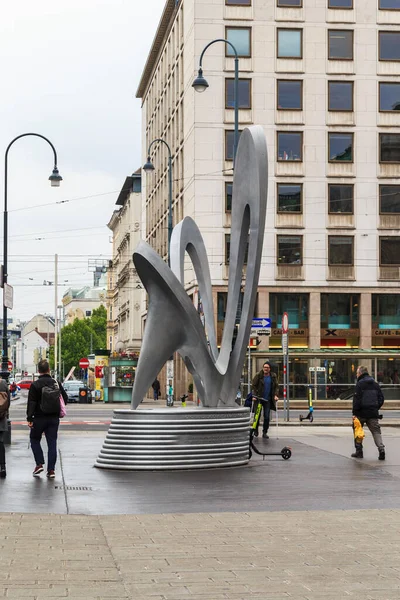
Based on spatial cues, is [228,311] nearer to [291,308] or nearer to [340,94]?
[291,308]

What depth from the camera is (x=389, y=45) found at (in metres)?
58.6

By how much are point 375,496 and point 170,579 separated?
5923 mm

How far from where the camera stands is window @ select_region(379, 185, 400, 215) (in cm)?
5803

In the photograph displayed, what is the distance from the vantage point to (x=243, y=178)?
61.8 ft

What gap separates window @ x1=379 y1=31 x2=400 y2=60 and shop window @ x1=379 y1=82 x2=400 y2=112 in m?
1.50

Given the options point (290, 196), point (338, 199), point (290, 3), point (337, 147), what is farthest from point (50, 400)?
point (290, 3)

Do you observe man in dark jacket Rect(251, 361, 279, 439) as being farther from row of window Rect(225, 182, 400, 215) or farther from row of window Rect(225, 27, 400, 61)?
row of window Rect(225, 27, 400, 61)

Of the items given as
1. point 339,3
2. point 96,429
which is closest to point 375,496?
point 96,429

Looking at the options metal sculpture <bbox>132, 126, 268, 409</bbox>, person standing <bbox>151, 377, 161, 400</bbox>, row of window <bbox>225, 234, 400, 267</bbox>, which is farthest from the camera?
person standing <bbox>151, 377, 161, 400</bbox>

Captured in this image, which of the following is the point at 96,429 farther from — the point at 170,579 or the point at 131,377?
the point at 131,377

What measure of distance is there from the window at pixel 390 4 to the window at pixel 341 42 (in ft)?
7.76

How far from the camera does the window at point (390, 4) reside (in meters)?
58.5

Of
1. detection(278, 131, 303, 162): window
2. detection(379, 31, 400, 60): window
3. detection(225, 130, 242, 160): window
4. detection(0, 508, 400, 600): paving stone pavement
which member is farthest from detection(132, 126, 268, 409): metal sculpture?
detection(379, 31, 400, 60): window

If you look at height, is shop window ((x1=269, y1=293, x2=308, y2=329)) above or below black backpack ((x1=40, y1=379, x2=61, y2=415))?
above
